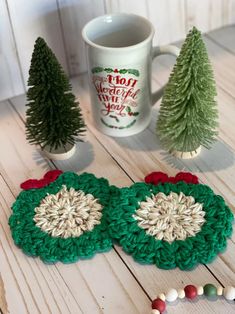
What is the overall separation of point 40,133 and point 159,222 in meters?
0.19

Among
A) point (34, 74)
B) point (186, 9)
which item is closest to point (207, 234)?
point (34, 74)

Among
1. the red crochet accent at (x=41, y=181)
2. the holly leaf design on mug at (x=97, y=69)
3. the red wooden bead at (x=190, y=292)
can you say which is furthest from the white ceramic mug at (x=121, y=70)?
the red wooden bead at (x=190, y=292)

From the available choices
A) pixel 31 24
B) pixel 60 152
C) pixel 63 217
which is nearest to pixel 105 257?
pixel 63 217

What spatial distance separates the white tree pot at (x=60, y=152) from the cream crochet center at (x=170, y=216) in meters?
0.14

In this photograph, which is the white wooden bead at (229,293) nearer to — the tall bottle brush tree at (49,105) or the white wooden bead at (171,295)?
the white wooden bead at (171,295)

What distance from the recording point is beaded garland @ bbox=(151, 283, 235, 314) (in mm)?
477

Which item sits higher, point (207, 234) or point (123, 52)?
point (123, 52)

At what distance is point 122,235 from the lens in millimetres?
523

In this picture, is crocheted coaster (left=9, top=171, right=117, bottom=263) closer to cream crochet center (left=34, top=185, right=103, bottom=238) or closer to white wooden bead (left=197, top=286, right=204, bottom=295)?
cream crochet center (left=34, top=185, right=103, bottom=238)

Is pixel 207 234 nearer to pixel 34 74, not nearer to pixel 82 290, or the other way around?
pixel 82 290

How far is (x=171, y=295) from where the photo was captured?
0.48 meters

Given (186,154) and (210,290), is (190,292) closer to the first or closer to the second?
(210,290)

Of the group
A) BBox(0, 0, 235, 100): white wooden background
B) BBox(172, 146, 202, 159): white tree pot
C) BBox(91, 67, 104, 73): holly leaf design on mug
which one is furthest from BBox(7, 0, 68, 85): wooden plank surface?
Answer: BBox(172, 146, 202, 159): white tree pot

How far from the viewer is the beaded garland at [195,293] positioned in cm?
48
